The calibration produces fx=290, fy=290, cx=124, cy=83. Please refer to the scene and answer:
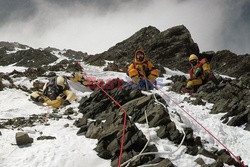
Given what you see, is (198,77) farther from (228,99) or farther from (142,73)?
(228,99)

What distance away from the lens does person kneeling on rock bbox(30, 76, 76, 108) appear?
44.0 ft

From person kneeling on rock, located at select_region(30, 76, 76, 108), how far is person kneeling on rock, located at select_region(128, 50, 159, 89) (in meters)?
3.81

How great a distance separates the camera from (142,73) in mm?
16562

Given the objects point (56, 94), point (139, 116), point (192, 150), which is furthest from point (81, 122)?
point (56, 94)

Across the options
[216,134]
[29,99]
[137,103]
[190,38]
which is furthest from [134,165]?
[190,38]

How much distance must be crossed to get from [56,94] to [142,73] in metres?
5.05

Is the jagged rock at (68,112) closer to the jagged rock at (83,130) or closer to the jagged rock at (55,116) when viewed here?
the jagged rock at (55,116)

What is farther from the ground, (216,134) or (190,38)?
(190,38)

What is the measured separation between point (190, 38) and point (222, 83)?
74.5ft

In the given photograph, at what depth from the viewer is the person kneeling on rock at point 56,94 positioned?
13.4 metres

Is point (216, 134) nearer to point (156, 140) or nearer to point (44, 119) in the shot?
point (156, 140)

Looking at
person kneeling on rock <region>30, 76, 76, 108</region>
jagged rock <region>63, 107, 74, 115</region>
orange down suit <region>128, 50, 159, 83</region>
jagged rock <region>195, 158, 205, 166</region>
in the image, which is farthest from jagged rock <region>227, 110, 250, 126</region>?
A: person kneeling on rock <region>30, 76, 76, 108</region>

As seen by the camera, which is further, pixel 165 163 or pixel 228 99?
pixel 228 99

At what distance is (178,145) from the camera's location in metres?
8.02
